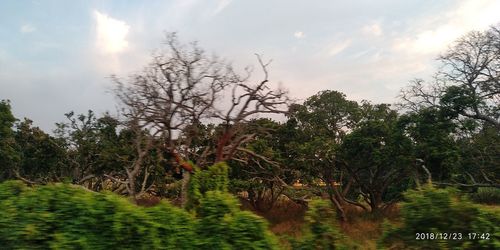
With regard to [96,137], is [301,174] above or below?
below

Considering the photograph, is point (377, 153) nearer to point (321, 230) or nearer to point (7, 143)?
point (321, 230)

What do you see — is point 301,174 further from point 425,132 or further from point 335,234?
point 335,234

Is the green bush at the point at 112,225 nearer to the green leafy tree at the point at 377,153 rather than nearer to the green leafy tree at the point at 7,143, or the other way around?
the green leafy tree at the point at 377,153

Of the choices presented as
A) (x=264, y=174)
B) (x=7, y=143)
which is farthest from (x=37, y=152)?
(x=264, y=174)

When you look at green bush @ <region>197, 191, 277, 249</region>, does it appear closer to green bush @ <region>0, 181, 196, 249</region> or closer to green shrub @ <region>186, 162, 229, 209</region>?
green bush @ <region>0, 181, 196, 249</region>

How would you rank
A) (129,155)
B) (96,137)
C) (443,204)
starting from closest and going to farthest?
(443,204) → (129,155) → (96,137)

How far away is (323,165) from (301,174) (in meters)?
1.27

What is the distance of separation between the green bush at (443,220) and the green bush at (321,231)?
640mm

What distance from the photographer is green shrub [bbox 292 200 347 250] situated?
4395 mm

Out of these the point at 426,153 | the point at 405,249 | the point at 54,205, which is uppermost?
the point at 426,153

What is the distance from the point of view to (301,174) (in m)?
22.0

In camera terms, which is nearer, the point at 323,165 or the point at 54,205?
the point at 54,205

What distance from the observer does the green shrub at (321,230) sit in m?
4.39

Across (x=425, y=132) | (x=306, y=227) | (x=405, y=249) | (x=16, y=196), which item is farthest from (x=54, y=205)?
(x=425, y=132)
